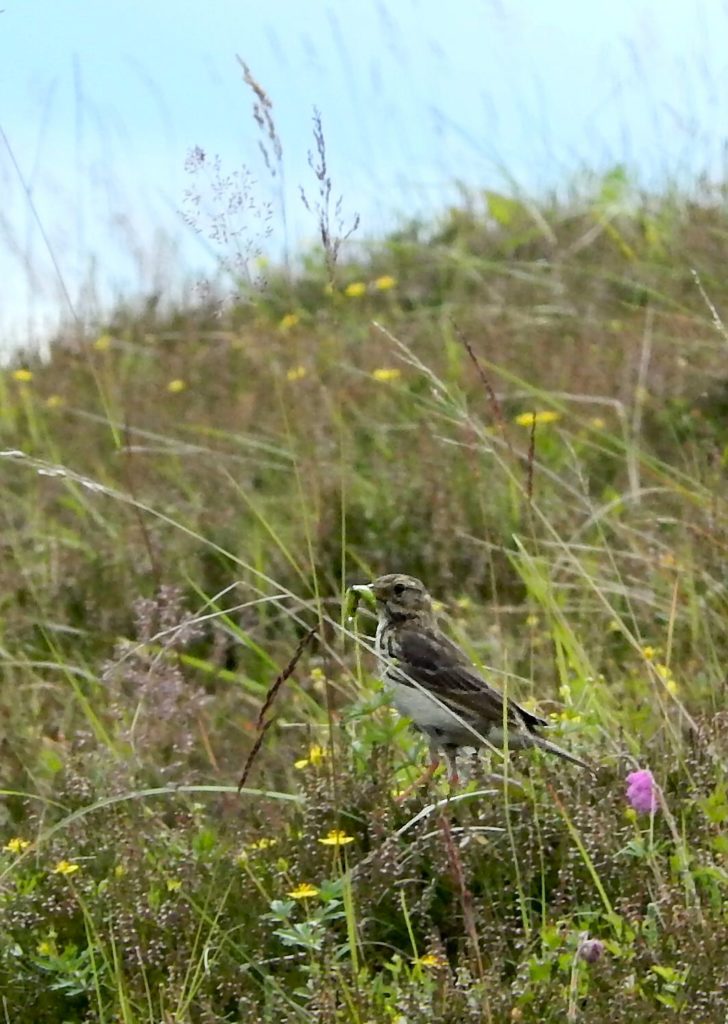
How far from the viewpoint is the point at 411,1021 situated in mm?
2648

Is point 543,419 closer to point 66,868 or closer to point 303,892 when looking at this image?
point 66,868

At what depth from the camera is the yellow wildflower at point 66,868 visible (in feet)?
11.0

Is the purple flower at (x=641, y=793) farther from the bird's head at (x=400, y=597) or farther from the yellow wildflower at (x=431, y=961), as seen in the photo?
the bird's head at (x=400, y=597)

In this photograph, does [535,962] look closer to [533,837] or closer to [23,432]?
[533,837]

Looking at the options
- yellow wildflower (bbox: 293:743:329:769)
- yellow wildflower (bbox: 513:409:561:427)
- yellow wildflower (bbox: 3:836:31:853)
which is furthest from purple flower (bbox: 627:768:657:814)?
yellow wildflower (bbox: 513:409:561:427)

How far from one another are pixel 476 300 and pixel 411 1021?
6387 millimetres

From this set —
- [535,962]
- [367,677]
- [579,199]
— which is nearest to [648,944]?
[535,962]

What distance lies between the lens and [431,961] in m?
2.79

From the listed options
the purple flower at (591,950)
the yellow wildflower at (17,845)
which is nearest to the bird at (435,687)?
the purple flower at (591,950)

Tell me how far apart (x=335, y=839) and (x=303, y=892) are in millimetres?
155

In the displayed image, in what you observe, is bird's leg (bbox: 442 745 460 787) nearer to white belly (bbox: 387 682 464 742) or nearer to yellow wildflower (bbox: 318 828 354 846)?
white belly (bbox: 387 682 464 742)

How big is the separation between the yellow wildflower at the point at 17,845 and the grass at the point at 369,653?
19 millimetres

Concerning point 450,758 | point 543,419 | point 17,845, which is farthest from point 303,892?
point 543,419

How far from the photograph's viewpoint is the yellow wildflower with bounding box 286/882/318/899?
3.03 m
